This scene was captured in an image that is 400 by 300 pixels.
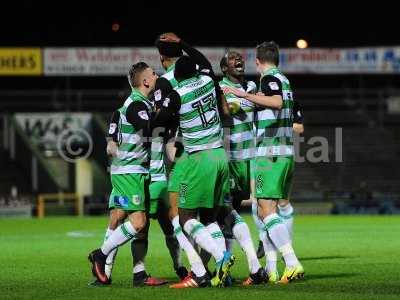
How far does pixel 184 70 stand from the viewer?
10.4m

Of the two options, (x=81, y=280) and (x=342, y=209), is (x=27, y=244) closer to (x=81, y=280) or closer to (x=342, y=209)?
(x=81, y=280)

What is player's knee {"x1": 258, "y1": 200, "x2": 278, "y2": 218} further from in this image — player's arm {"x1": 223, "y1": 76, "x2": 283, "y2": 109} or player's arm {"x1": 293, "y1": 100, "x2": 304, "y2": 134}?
player's arm {"x1": 293, "y1": 100, "x2": 304, "y2": 134}

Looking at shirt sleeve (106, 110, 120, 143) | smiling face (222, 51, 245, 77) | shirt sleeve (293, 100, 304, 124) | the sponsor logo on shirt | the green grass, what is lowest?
the green grass

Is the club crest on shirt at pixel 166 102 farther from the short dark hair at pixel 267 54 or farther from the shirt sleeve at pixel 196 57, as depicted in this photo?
the short dark hair at pixel 267 54

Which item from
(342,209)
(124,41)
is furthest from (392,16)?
(342,209)

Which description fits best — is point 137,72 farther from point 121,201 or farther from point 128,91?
point 128,91

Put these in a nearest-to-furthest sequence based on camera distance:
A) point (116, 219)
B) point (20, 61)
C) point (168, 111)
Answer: point (168, 111) → point (116, 219) → point (20, 61)

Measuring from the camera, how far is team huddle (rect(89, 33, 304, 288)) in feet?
34.0

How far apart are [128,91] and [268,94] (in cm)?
3099

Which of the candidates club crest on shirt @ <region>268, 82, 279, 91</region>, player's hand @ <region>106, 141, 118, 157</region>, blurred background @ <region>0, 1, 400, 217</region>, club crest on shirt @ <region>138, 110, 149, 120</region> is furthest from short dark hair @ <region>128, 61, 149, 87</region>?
blurred background @ <region>0, 1, 400, 217</region>

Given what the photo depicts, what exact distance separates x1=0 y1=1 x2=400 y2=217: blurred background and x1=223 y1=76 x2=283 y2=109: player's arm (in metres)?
22.3

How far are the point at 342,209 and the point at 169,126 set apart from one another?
75.8 feet

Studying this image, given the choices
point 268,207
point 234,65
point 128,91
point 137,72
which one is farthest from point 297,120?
point 128,91

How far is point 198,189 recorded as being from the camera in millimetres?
10297
